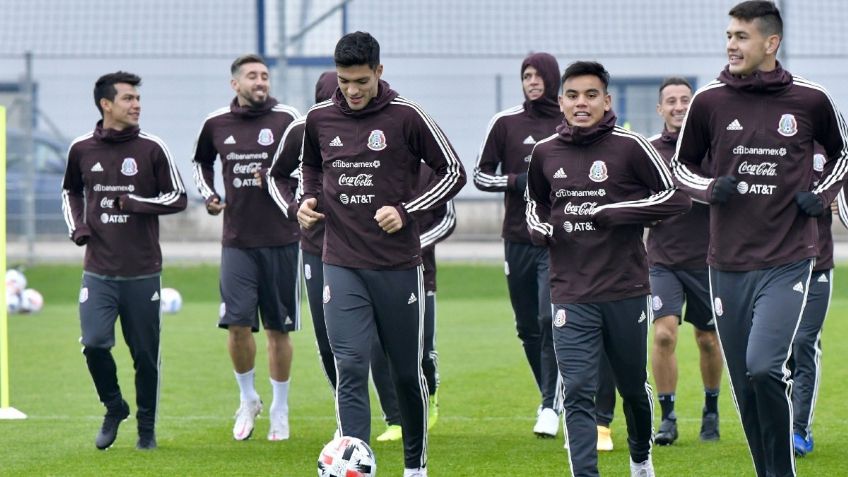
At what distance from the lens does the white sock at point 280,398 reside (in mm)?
10055

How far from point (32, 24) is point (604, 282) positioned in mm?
17119

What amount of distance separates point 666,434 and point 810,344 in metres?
1.12

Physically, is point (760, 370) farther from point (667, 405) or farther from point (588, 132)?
point (667, 405)

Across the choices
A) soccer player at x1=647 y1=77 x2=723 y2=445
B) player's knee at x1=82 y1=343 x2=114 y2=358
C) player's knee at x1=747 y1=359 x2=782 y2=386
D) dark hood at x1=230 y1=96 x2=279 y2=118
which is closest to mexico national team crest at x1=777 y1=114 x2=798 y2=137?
player's knee at x1=747 y1=359 x2=782 y2=386

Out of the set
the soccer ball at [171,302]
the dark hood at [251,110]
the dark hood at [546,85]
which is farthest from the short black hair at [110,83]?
the soccer ball at [171,302]

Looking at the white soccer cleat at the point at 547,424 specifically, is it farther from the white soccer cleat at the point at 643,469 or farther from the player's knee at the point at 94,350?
the player's knee at the point at 94,350

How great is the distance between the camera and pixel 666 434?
9453 millimetres

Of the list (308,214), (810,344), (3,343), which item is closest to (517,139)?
(810,344)

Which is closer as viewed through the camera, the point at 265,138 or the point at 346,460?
the point at 346,460

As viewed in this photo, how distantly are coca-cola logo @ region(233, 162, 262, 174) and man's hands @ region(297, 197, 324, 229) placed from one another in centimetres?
237

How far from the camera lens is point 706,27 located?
73.5 ft

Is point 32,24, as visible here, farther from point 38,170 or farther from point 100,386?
point 100,386

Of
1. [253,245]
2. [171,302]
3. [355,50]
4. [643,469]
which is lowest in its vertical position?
[171,302]

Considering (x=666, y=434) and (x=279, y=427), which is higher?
(x=666, y=434)
